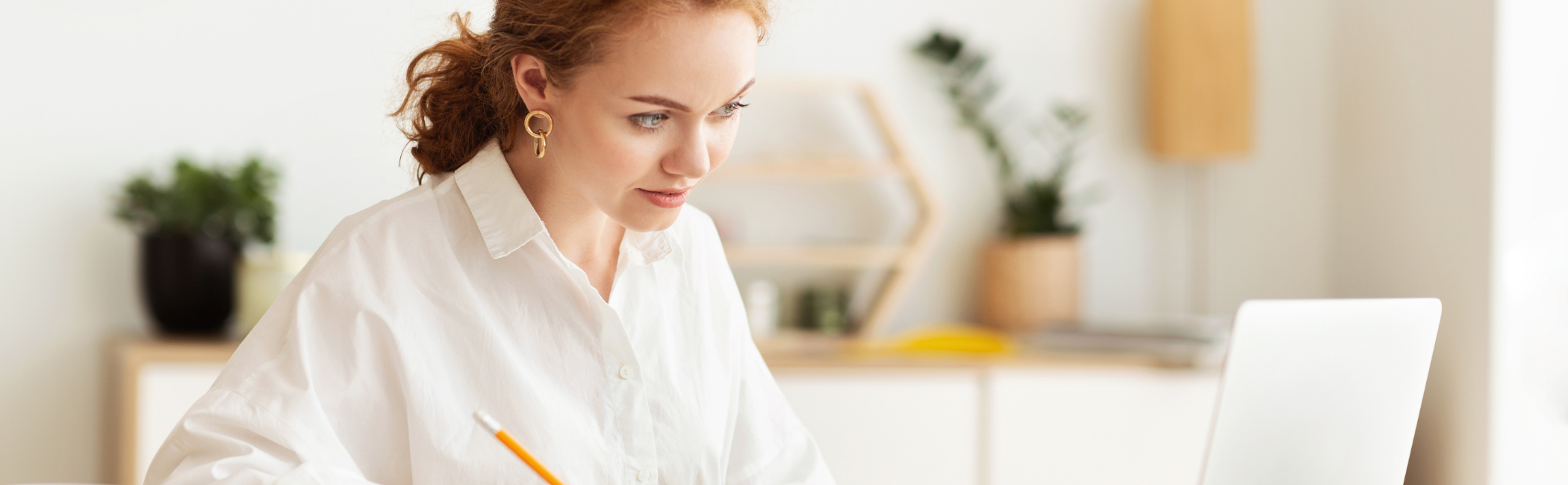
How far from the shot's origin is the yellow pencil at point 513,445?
3.05 feet

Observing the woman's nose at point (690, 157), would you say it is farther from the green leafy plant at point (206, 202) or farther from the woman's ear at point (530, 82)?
the green leafy plant at point (206, 202)

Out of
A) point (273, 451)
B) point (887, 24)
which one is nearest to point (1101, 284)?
point (887, 24)

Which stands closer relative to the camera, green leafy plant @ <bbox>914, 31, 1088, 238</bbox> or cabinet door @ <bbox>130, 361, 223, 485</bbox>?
cabinet door @ <bbox>130, 361, 223, 485</bbox>

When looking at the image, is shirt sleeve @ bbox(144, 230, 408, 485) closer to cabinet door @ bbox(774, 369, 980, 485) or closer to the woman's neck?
the woman's neck

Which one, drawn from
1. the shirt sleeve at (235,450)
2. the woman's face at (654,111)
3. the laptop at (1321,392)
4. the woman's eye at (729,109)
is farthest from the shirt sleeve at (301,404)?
the laptop at (1321,392)

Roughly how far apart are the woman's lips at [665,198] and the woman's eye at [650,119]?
63 millimetres

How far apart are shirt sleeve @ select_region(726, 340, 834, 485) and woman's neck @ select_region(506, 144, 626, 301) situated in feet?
0.69

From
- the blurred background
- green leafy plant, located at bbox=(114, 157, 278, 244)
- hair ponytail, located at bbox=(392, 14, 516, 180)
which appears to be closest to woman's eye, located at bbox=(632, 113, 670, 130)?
hair ponytail, located at bbox=(392, 14, 516, 180)

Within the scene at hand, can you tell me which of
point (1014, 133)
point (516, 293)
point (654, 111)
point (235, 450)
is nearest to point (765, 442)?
point (516, 293)

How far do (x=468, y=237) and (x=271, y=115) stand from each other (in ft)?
6.34

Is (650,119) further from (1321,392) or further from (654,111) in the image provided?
(1321,392)

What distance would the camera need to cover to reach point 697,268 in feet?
4.00

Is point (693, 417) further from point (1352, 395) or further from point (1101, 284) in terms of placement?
point (1101, 284)

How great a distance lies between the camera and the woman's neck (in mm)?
1085
